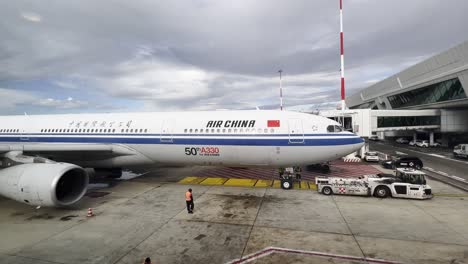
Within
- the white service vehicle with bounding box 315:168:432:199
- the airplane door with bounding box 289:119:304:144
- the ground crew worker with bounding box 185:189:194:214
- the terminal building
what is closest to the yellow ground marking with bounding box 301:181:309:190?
the white service vehicle with bounding box 315:168:432:199

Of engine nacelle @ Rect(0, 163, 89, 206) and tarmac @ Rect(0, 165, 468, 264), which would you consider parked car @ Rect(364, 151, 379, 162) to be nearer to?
tarmac @ Rect(0, 165, 468, 264)

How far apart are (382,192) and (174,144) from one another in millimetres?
12315

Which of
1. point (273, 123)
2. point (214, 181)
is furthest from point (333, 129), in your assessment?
point (214, 181)

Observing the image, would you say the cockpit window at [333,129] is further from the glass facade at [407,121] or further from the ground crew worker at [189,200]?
the glass facade at [407,121]

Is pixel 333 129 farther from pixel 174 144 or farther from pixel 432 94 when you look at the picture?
pixel 432 94

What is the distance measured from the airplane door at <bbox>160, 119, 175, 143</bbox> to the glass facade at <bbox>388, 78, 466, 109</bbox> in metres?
39.2

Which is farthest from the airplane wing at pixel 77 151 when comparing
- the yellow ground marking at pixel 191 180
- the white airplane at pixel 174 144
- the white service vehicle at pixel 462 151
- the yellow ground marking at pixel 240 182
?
the white service vehicle at pixel 462 151

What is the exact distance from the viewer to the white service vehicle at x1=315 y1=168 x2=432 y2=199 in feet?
45.3

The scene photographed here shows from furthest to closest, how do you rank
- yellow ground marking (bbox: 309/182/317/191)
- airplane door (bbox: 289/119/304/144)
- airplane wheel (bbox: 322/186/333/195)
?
yellow ground marking (bbox: 309/182/317/191)
airplane wheel (bbox: 322/186/333/195)
airplane door (bbox: 289/119/304/144)

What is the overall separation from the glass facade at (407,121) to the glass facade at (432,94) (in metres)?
2.83

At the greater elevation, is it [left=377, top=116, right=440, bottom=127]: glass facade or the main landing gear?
[left=377, top=116, right=440, bottom=127]: glass facade

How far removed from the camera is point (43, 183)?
11.3 m

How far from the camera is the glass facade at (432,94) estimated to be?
117 feet

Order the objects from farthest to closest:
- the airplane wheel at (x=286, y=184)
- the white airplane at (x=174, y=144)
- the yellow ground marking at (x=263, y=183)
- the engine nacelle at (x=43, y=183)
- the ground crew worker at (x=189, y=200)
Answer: the yellow ground marking at (x=263, y=183), the airplane wheel at (x=286, y=184), the white airplane at (x=174, y=144), the ground crew worker at (x=189, y=200), the engine nacelle at (x=43, y=183)
